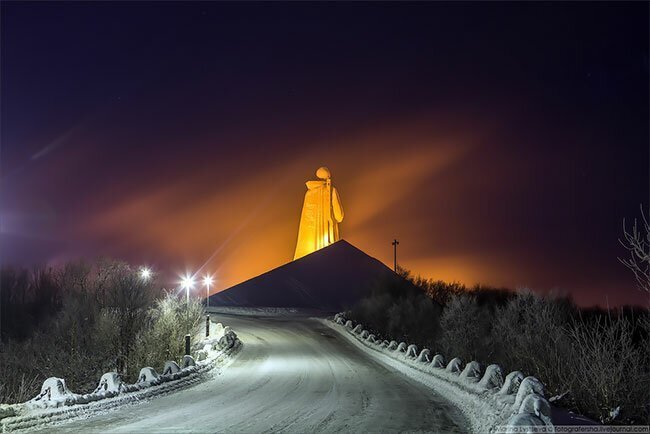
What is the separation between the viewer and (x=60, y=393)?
1339 cm

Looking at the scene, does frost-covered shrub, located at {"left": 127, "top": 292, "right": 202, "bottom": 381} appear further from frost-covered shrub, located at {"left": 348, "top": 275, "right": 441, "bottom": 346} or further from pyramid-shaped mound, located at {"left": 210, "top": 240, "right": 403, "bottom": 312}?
pyramid-shaped mound, located at {"left": 210, "top": 240, "right": 403, "bottom": 312}

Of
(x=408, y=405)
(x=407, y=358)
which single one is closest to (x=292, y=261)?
(x=407, y=358)

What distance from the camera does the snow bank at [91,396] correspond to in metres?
12.2

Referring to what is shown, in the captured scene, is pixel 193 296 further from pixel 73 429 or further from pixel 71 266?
pixel 71 266

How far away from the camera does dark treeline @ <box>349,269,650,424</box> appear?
11914mm

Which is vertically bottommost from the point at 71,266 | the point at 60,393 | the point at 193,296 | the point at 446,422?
the point at 446,422

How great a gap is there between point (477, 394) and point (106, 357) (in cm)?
2307

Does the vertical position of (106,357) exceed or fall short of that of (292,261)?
it falls short

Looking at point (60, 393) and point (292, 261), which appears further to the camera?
point (292, 261)

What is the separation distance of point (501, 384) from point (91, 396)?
30.8 feet

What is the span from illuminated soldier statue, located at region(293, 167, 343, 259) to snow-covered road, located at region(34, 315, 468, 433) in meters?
74.6

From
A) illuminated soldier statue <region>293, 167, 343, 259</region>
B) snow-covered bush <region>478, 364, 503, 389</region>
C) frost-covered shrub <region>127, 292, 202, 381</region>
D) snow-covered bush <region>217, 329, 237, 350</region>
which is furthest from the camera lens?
illuminated soldier statue <region>293, 167, 343, 259</region>

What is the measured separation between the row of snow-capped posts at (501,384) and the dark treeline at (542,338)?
958 millimetres

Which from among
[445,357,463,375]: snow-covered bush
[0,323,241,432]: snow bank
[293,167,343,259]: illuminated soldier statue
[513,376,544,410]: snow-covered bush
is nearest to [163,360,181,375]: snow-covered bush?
[0,323,241,432]: snow bank
